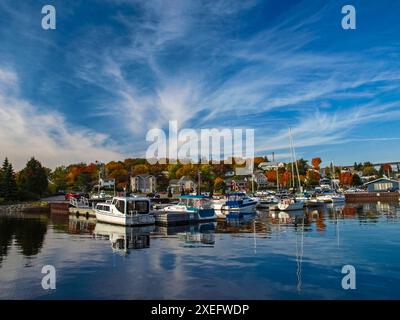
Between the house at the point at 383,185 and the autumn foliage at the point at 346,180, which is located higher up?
the autumn foliage at the point at 346,180

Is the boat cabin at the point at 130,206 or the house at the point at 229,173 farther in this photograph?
the house at the point at 229,173

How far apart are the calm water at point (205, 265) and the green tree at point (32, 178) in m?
69.5

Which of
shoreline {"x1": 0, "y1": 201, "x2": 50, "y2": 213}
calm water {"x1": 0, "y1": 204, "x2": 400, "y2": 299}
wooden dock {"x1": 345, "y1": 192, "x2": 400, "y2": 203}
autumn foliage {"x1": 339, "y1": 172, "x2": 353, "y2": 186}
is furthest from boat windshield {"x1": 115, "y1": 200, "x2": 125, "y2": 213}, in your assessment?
autumn foliage {"x1": 339, "y1": 172, "x2": 353, "y2": 186}

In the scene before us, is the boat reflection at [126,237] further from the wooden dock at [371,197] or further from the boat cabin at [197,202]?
the wooden dock at [371,197]

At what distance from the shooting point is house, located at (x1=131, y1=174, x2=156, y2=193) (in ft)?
479

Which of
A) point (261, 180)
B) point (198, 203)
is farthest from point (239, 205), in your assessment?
point (261, 180)

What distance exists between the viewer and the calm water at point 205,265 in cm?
1571

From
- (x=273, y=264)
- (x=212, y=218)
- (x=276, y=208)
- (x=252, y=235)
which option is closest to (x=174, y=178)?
(x=276, y=208)

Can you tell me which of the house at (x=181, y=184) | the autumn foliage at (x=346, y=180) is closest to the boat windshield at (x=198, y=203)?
the house at (x=181, y=184)

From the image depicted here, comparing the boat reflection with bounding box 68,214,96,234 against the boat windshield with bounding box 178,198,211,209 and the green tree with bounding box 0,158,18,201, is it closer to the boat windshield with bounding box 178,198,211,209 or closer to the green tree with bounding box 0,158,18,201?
the boat windshield with bounding box 178,198,211,209

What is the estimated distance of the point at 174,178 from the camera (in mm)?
157500

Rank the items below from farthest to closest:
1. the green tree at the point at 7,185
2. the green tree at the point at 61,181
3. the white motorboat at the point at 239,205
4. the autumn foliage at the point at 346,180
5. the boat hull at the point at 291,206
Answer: the autumn foliage at the point at 346,180, the green tree at the point at 61,181, the green tree at the point at 7,185, the boat hull at the point at 291,206, the white motorboat at the point at 239,205

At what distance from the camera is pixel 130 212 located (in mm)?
41188
